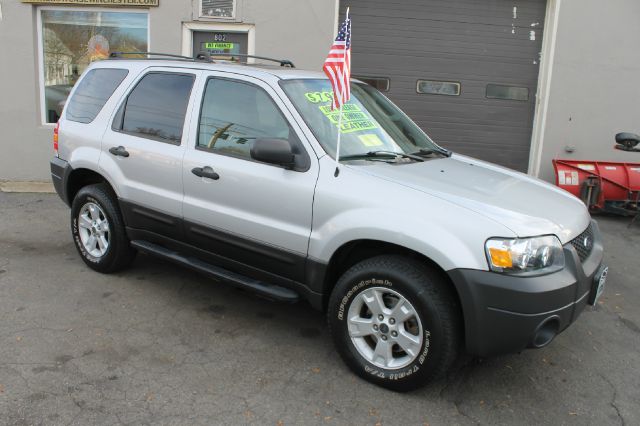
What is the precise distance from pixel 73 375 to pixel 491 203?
2.64 m

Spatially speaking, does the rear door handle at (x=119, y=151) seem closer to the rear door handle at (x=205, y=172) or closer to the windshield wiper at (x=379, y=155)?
the rear door handle at (x=205, y=172)

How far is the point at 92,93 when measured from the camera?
5031 millimetres

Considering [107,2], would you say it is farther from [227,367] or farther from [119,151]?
[227,367]

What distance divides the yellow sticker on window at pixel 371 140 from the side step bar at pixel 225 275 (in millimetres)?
1112

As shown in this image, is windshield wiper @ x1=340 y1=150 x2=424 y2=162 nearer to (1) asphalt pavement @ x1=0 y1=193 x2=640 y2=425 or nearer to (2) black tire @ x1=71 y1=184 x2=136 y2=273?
(1) asphalt pavement @ x1=0 y1=193 x2=640 y2=425

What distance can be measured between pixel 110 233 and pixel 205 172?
1359 millimetres

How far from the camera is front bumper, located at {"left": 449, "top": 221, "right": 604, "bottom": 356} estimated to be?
2885mm

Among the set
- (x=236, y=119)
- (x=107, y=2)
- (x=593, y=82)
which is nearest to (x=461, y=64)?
(x=593, y=82)

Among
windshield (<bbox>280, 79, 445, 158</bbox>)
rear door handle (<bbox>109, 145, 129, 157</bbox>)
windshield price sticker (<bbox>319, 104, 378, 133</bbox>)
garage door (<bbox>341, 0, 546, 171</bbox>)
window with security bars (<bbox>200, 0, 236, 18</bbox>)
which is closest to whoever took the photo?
windshield (<bbox>280, 79, 445, 158</bbox>)

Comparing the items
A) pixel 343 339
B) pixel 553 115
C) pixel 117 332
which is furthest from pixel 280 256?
pixel 553 115

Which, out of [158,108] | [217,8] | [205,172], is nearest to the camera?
[205,172]

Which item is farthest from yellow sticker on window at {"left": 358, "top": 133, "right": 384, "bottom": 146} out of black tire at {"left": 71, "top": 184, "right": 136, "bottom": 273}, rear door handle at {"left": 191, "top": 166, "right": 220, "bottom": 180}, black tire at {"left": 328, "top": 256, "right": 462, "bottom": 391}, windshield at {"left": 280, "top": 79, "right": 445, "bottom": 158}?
black tire at {"left": 71, "top": 184, "right": 136, "bottom": 273}

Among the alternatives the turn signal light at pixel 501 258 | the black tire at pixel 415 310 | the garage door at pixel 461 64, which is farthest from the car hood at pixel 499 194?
the garage door at pixel 461 64

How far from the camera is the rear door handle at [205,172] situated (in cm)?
392
